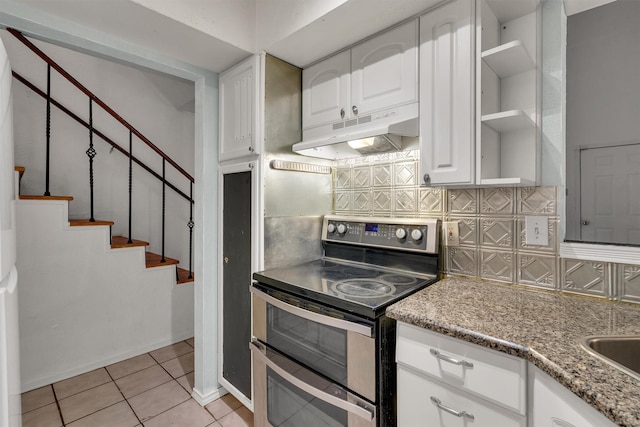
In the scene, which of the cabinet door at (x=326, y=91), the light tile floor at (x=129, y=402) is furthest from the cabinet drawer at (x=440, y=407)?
the cabinet door at (x=326, y=91)

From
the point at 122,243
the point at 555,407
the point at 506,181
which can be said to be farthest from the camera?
the point at 122,243

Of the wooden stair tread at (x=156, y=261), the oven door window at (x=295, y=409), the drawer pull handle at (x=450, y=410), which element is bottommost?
the oven door window at (x=295, y=409)

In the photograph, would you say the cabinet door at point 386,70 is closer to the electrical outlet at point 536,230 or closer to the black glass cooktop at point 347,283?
the electrical outlet at point 536,230

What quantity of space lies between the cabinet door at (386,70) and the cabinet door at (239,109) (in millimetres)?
560

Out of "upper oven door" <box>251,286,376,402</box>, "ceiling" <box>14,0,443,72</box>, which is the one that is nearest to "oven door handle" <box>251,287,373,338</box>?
"upper oven door" <box>251,286,376,402</box>

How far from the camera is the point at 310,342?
1.38 metres

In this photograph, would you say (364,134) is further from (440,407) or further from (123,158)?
(123,158)

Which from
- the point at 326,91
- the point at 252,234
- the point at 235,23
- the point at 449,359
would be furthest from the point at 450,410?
the point at 235,23

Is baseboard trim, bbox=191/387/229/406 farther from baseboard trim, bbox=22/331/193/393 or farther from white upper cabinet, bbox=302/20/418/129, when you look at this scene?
white upper cabinet, bbox=302/20/418/129

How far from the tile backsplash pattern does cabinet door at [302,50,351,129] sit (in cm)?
38

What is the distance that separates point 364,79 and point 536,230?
42.7 inches

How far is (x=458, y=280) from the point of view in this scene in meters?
1.51

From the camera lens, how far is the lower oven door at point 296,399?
3.94ft

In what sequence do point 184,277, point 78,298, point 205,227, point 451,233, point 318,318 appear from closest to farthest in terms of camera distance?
1. point 318,318
2. point 451,233
3. point 205,227
4. point 78,298
5. point 184,277
